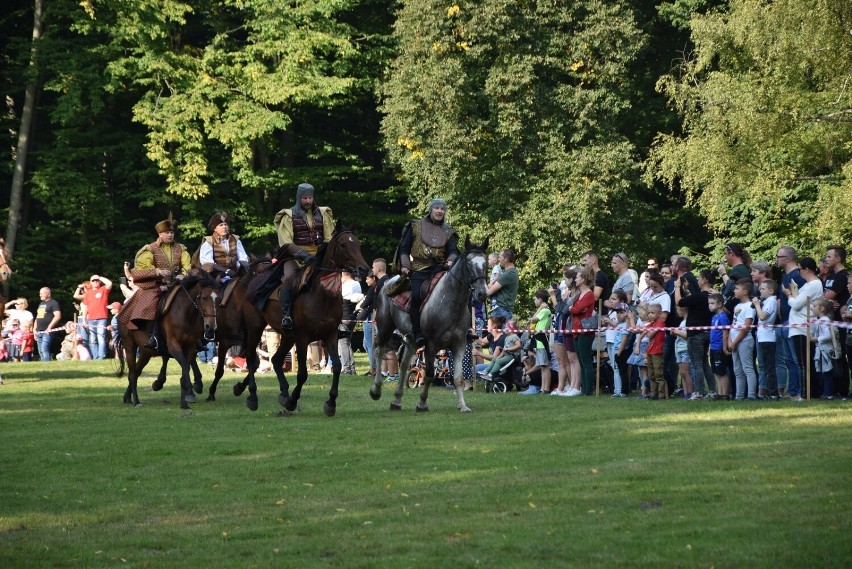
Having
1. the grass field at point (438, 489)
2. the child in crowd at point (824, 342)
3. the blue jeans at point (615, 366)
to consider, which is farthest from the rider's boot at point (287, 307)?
→ the child in crowd at point (824, 342)

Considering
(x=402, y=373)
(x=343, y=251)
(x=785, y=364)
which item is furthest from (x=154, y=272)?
(x=785, y=364)

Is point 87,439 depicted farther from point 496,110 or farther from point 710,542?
point 496,110

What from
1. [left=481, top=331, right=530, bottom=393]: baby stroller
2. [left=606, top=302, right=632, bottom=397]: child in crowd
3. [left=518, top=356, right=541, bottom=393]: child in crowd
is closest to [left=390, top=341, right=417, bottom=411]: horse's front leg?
[left=606, top=302, right=632, bottom=397]: child in crowd

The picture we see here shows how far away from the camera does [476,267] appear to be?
1912 cm

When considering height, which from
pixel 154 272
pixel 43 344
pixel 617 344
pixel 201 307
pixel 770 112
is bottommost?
pixel 617 344

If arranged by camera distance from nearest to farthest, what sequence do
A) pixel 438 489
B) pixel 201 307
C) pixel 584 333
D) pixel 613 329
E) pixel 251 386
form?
pixel 438 489 < pixel 251 386 < pixel 201 307 < pixel 613 329 < pixel 584 333

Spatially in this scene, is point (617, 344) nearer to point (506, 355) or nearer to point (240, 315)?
point (506, 355)

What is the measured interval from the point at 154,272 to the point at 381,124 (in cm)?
2889

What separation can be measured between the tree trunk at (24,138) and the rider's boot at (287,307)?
102ft

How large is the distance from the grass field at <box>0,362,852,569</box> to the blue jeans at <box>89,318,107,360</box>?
2045cm

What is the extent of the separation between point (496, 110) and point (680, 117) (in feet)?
22.6

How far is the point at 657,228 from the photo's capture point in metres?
48.8

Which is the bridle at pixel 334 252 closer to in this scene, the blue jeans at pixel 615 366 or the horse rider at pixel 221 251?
the horse rider at pixel 221 251

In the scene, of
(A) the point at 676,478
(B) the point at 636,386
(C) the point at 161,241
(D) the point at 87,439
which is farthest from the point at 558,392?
(A) the point at 676,478
